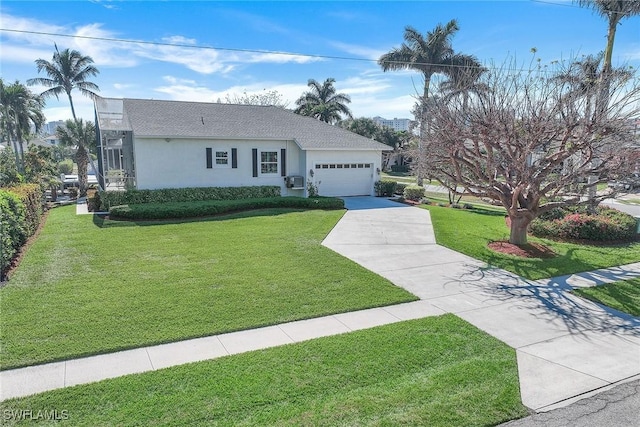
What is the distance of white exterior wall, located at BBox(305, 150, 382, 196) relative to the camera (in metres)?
20.2

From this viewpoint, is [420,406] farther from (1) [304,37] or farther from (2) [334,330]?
(1) [304,37]

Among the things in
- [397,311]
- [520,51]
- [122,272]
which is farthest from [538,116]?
[122,272]

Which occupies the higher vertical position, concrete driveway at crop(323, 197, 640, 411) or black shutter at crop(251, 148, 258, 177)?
black shutter at crop(251, 148, 258, 177)

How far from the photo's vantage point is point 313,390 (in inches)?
169

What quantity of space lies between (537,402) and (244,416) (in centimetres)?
321

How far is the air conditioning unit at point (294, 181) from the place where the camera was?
19.7m

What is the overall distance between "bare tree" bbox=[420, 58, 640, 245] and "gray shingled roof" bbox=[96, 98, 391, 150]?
393 inches


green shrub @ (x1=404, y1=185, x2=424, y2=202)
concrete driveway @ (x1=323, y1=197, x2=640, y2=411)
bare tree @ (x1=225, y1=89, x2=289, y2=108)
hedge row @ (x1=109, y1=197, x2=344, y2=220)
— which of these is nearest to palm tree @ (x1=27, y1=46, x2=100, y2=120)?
bare tree @ (x1=225, y1=89, x2=289, y2=108)

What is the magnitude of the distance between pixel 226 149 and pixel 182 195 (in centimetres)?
310

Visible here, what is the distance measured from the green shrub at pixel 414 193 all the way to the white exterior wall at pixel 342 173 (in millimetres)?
2074

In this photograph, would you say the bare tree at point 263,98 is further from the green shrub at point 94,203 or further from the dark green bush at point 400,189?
the green shrub at point 94,203

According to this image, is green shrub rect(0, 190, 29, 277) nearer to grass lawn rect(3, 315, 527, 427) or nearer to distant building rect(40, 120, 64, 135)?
grass lawn rect(3, 315, 527, 427)

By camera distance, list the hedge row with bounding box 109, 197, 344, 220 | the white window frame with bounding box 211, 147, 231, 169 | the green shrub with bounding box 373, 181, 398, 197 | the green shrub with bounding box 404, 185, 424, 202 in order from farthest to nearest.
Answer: the green shrub with bounding box 373, 181, 398, 197
the green shrub with bounding box 404, 185, 424, 202
the white window frame with bounding box 211, 147, 231, 169
the hedge row with bounding box 109, 197, 344, 220

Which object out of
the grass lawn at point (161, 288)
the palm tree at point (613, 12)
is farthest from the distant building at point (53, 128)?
the palm tree at point (613, 12)
